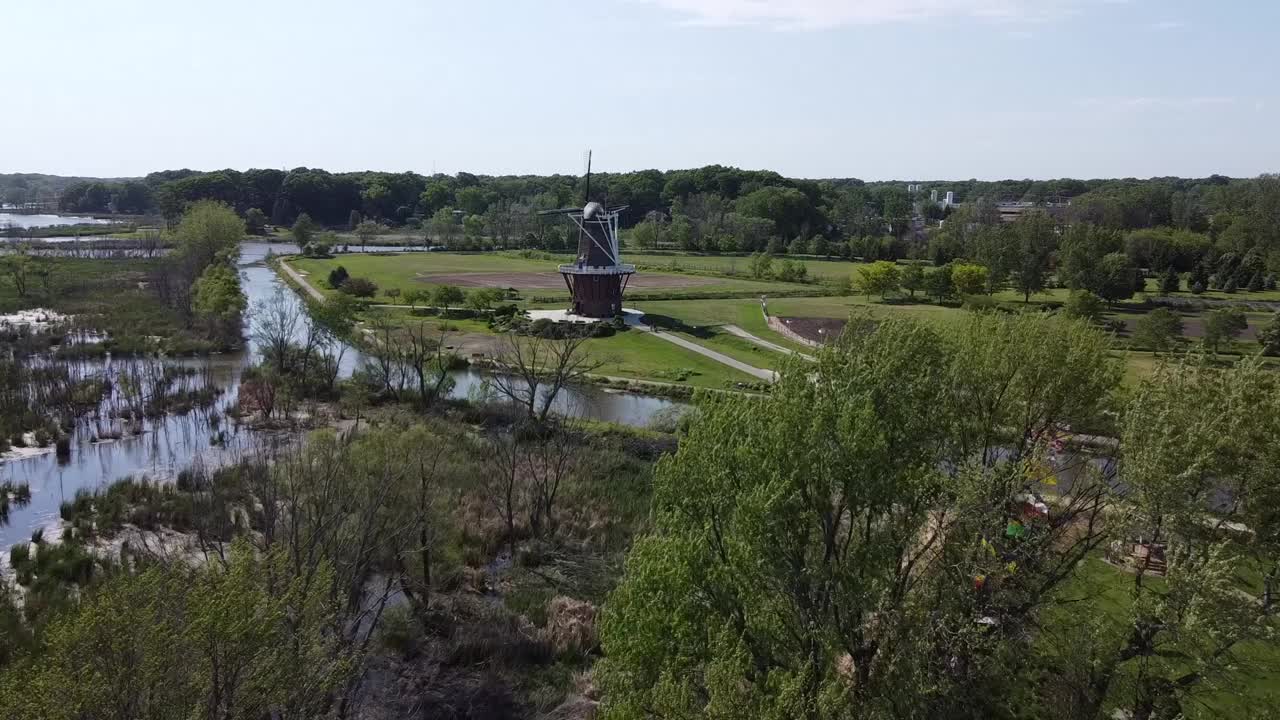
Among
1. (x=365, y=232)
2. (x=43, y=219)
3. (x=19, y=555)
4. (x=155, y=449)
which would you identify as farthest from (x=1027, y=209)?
(x=43, y=219)

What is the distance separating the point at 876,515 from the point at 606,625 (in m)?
4.57

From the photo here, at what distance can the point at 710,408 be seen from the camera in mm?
14672

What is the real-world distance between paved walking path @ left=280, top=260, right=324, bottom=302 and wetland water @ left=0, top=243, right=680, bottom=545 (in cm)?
2267

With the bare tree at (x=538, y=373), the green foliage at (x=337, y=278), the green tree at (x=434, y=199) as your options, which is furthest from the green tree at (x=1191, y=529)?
the green tree at (x=434, y=199)

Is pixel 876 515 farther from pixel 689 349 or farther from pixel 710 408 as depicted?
pixel 689 349

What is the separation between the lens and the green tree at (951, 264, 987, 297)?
7006 centimetres

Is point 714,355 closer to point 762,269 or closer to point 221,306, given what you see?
point 221,306

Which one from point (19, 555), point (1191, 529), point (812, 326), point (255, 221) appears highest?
point (255, 221)

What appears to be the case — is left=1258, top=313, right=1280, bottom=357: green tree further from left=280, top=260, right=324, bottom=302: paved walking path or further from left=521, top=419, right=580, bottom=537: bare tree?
left=280, top=260, right=324, bottom=302: paved walking path

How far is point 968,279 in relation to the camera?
230 feet

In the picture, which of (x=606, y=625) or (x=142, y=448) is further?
(x=142, y=448)

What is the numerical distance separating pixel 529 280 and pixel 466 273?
8.03 meters

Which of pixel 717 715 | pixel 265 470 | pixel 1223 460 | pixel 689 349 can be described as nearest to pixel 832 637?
pixel 717 715

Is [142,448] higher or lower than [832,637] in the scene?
lower
